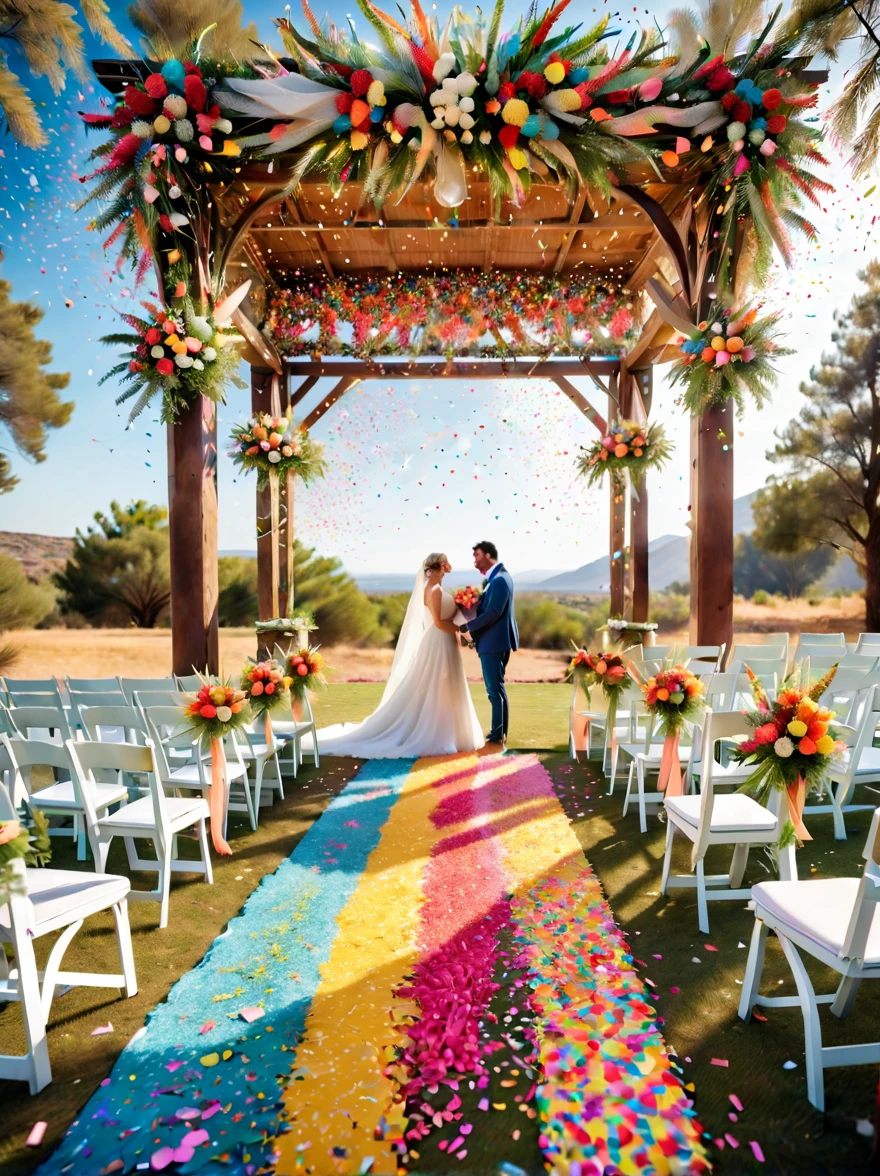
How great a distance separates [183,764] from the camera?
4461 mm

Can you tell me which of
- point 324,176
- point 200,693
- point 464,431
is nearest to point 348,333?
point 464,431

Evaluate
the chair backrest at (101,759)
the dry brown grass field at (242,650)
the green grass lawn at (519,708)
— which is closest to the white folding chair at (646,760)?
the green grass lawn at (519,708)

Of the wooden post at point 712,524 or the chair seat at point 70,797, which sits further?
the wooden post at point 712,524

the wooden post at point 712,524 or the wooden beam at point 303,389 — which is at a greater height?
the wooden beam at point 303,389

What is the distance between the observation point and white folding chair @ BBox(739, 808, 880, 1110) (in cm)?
193

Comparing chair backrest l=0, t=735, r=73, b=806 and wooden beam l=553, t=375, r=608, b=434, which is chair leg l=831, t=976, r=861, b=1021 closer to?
chair backrest l=0, t=735, r=73, b=806

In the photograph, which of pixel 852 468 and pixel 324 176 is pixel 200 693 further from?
pixel 852 468

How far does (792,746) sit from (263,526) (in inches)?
275

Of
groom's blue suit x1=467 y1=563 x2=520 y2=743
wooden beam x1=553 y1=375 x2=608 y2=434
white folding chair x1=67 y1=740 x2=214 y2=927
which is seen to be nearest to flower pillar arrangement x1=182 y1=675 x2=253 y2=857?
white folding chair x1=67 y1=740 x2=214 y2=927

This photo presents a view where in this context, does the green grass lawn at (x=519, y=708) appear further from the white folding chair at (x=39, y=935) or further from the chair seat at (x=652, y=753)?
the white folding chair at (x=39, y=935)

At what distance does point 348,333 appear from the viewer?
9.06 meters

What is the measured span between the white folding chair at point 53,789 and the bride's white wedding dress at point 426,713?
8.65 feet

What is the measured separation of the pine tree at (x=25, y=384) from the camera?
38.1 feet

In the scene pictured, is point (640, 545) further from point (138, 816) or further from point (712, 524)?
point (138, 816)
